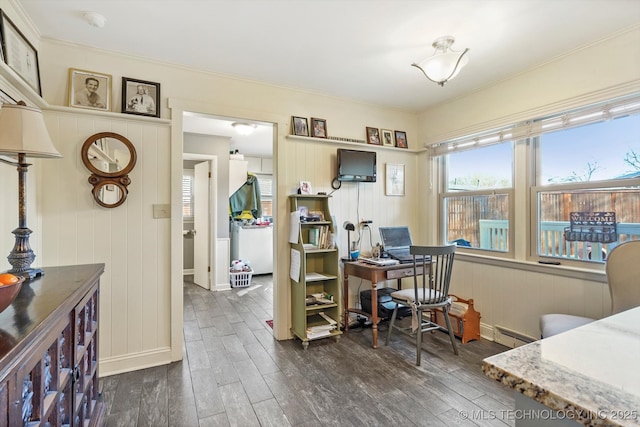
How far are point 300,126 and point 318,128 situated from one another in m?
0.20

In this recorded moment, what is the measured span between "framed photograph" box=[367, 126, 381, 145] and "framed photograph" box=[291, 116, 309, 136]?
2.54 ft

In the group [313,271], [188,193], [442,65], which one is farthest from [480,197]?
[188,193]

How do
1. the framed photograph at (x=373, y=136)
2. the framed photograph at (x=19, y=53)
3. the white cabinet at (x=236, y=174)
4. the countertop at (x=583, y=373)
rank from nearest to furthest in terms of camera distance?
the countertop at (x=583, y=373) → the framed photograph at (x=19, y=53) → the framed photograph at (x=373, y=136) → the white cabinet at (x=236, y=174)

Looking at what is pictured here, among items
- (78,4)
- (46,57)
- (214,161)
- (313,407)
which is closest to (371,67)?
(78,4)

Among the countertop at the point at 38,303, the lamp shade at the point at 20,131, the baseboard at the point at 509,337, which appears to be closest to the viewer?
the countertop at the point at 38,303

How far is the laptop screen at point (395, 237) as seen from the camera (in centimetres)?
331

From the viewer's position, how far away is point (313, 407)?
1937 mm

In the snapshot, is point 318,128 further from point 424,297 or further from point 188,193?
point 188,193

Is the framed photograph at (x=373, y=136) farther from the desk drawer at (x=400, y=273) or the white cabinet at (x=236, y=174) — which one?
the white cabinet at (x=236, y=174)

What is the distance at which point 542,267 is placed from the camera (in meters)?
2.61

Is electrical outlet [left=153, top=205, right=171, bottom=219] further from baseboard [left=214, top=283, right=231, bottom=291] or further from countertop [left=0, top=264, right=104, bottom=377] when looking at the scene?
baseboard [left=214, top=283, right=231, bottom=291]

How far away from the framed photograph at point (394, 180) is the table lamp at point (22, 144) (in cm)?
300

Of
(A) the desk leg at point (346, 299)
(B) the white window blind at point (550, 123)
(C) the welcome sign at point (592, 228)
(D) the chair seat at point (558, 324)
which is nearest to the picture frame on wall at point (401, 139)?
(B) the white window blind at point (550, 123)

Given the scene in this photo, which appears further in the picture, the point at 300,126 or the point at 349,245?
the point at 349,245
